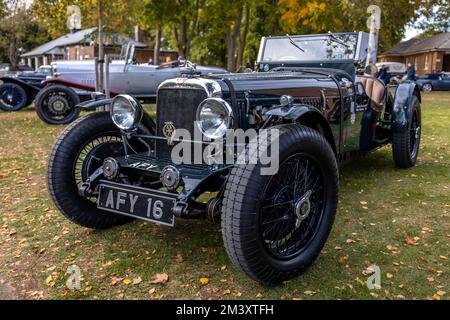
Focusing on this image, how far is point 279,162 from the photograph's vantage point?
2781 millimetres

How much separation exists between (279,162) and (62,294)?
1670mm

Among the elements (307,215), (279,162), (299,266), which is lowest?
(299,266)

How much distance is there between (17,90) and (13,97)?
0.26m

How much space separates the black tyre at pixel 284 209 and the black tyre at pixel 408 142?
8.71 feet

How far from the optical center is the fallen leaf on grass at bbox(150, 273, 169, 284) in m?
3.03

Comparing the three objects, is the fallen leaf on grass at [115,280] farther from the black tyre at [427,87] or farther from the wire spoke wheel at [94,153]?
the black tyre at [427,87]

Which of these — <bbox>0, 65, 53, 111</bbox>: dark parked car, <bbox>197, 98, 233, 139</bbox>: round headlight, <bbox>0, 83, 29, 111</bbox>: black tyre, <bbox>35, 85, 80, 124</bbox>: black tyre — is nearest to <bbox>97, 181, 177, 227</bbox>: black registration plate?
<bbox>197, 98, 233, 139</bbox>: round headlight

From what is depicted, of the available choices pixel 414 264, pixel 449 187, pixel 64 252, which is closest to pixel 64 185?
pixel 64 252

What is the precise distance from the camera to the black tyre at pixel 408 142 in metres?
5.48

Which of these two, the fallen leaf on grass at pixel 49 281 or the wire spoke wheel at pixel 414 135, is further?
the wire spoke wheel at pixel 414 135

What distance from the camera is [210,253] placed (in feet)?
11.4

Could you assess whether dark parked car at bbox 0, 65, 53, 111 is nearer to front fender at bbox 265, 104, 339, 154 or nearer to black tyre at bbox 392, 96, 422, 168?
black tyre at bbox 392, 96, 422, 168

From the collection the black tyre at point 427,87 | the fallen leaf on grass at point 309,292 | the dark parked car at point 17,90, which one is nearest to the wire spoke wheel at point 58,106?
the dark parked car at point 17,90
